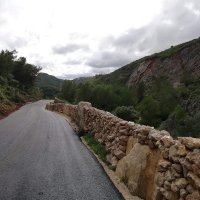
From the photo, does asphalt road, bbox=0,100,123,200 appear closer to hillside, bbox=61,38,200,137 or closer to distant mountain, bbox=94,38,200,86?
hillside, bbox=61,38,200,137

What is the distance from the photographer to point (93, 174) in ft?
42.4

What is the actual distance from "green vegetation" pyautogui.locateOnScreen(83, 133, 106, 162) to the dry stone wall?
572mm

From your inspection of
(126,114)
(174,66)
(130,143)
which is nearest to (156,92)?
(126,114)

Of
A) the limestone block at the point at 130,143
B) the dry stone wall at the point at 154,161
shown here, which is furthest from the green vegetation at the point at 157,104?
the limestone block at the point at 130,143

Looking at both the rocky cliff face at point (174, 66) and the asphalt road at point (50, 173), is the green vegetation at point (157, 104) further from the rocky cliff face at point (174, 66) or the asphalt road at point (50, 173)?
the asphalt road at point (50, 173)

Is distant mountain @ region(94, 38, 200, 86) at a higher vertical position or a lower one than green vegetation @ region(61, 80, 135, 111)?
higher

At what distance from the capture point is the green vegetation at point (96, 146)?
1678 centimetres

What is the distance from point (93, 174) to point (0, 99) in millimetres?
37246

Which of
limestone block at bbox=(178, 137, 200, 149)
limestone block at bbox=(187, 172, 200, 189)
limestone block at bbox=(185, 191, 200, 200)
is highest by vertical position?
limestone block at bbox=(178, 137, 200, 149)

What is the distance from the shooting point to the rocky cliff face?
102 metres

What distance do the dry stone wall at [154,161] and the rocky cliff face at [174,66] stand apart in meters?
86.0

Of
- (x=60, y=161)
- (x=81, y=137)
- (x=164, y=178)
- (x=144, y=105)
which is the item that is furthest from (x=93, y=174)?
(x=144, y=105)

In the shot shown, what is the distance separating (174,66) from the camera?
10981 cm

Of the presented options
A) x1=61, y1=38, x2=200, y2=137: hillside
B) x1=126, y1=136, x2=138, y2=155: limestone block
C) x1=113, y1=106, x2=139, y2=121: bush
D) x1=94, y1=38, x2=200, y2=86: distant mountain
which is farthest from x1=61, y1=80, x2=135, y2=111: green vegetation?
x1=126, y1=136, x2=138, y2=155: limestone block
